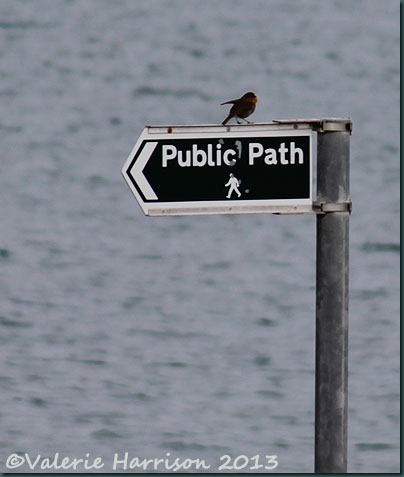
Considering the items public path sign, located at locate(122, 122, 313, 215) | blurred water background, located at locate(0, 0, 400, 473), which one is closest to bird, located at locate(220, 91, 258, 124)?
public path sign, located at locate(122, 122, 313, 215)

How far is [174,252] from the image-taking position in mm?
12945

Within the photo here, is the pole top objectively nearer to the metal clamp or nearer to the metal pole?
the metal pole

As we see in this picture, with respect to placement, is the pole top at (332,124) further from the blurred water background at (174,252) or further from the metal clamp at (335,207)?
the blurred water background at (174,252)

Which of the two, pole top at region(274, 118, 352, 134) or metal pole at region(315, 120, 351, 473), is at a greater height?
pole top at region(274, 118, 352, 134)

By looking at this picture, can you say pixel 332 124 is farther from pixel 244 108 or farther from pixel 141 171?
pixel 244 108

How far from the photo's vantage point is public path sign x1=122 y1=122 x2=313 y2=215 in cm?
339

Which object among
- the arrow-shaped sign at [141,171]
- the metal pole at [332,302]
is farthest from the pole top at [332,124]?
the arrow-shaped sign at [141,171]

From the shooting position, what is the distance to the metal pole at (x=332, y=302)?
10.8 ft

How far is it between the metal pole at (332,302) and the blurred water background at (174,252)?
4.50m

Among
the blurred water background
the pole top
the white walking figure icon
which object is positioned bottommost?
the white walking figure icon

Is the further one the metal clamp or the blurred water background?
the blurred water background

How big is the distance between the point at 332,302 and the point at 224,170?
41 centimetres

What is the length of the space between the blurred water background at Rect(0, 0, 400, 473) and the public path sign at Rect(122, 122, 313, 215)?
4.58 m

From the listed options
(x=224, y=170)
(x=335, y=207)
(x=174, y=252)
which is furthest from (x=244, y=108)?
(x=174, y=252)
